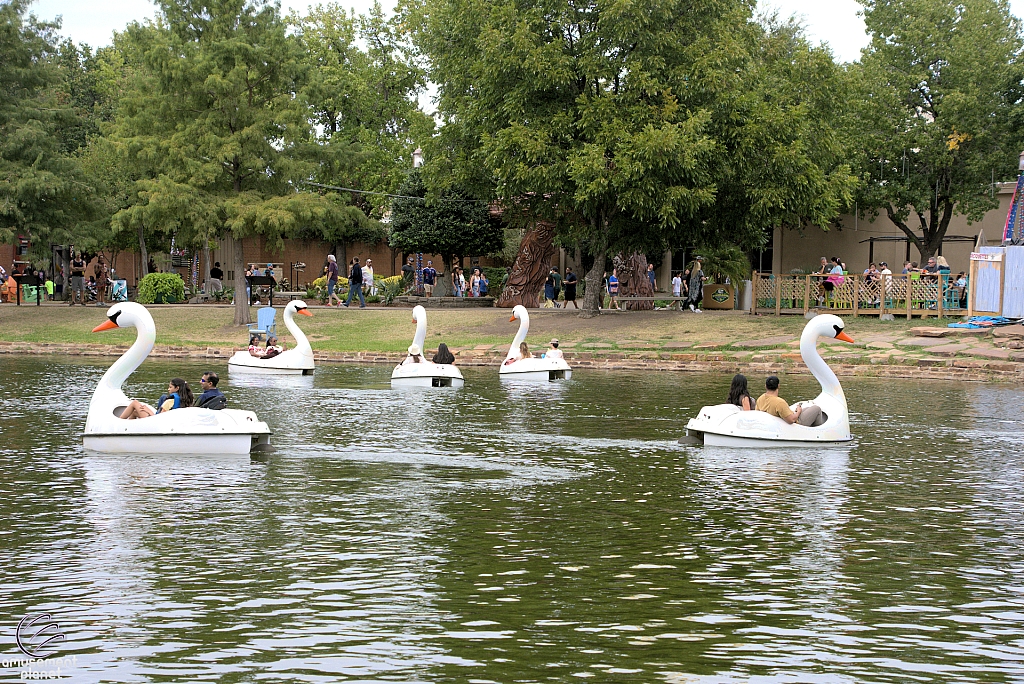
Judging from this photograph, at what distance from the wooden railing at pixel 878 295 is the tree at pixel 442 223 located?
13.9 meters

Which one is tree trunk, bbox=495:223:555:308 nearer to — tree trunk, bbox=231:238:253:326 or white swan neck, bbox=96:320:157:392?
tree trunk, bbox=231:238:253:326

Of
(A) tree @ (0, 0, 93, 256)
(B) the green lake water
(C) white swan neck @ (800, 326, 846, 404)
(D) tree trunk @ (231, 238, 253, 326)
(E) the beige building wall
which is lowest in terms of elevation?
(B) the green lake water

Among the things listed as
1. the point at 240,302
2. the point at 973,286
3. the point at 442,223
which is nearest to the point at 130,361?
the point at 240,302

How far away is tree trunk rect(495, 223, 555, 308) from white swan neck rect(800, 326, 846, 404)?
26.8 m

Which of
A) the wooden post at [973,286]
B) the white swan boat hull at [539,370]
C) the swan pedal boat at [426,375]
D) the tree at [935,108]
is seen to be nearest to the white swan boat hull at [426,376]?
the swan pedal boat at [426,375]

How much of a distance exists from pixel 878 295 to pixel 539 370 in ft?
51.9

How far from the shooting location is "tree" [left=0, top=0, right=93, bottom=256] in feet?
138

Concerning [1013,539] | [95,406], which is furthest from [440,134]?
[1013,539]

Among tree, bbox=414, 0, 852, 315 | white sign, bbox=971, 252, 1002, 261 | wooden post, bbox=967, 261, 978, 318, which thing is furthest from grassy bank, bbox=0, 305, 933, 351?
tree, bbox=414, 0, 852, 315

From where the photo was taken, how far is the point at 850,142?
45.8 m

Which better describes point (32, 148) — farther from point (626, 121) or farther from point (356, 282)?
point (626, 121)

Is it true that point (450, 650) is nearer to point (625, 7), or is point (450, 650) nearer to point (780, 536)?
point (780, 536)

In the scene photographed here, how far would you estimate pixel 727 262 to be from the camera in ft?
133

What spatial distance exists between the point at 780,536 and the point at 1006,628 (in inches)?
→ 122
